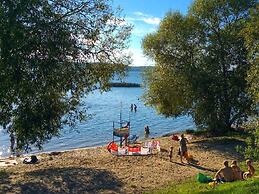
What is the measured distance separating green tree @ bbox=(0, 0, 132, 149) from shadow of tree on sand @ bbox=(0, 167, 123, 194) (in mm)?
1883

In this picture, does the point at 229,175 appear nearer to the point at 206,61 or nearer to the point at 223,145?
the point at 223,145

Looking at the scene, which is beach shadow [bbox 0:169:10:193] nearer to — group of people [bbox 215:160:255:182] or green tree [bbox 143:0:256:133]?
group of people [bbox 215:160:255:182]

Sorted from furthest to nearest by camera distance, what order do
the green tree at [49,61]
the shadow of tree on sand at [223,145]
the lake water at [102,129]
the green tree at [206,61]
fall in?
the lake water at [102,129], the green tree at [206,61], the shadow of tree on sand at [223,145], the green tree at [49,61]

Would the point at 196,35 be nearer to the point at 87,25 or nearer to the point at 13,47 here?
the point at 87,25

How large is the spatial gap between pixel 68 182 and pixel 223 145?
16.6 metres

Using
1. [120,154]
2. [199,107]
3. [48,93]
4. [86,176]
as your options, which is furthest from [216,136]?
[48,93]

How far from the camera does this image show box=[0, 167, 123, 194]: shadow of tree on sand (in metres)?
19.9

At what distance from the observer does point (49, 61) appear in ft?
61.9

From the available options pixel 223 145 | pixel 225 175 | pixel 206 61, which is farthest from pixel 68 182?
pixel 206 61

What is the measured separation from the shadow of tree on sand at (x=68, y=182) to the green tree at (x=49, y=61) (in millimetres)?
1883

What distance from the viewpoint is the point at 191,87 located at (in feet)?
122

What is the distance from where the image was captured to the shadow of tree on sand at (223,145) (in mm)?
31500

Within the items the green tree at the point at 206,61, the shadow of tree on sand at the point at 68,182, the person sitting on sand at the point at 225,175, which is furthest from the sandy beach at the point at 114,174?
the green tree at the point at 206,61

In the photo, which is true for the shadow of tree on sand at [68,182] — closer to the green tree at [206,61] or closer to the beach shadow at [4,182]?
the beach shadow at [4,182]
